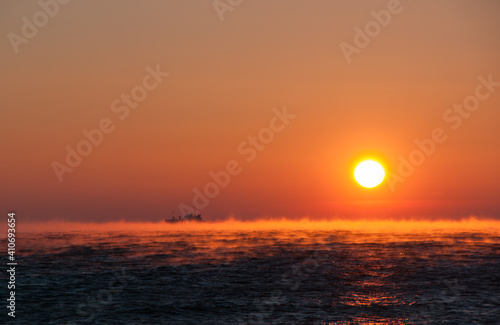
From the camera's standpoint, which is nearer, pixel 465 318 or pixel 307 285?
pixel 465 318

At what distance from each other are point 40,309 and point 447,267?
4618 cm

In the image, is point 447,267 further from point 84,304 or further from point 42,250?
point 42,250

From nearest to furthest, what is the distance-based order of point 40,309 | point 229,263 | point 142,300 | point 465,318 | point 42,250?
point 465,318
point 40,309
point 142,300
point 229,263
point 42,250

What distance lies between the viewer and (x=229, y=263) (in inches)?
2849

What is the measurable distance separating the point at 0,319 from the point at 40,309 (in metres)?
3.53

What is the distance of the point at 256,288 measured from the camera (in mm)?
52406

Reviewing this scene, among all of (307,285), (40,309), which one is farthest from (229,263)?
(40,309)

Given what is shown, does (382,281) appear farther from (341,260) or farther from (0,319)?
(0,319)

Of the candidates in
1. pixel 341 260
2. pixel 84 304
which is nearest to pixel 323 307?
pixel 84 304

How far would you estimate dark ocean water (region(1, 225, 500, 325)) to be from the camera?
4022 centimetres

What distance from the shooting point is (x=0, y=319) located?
39.8m

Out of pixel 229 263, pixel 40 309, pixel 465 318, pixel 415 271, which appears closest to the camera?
pixel 465 318

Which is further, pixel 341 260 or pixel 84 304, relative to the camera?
pixel 341 260

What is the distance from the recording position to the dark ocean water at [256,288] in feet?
132
